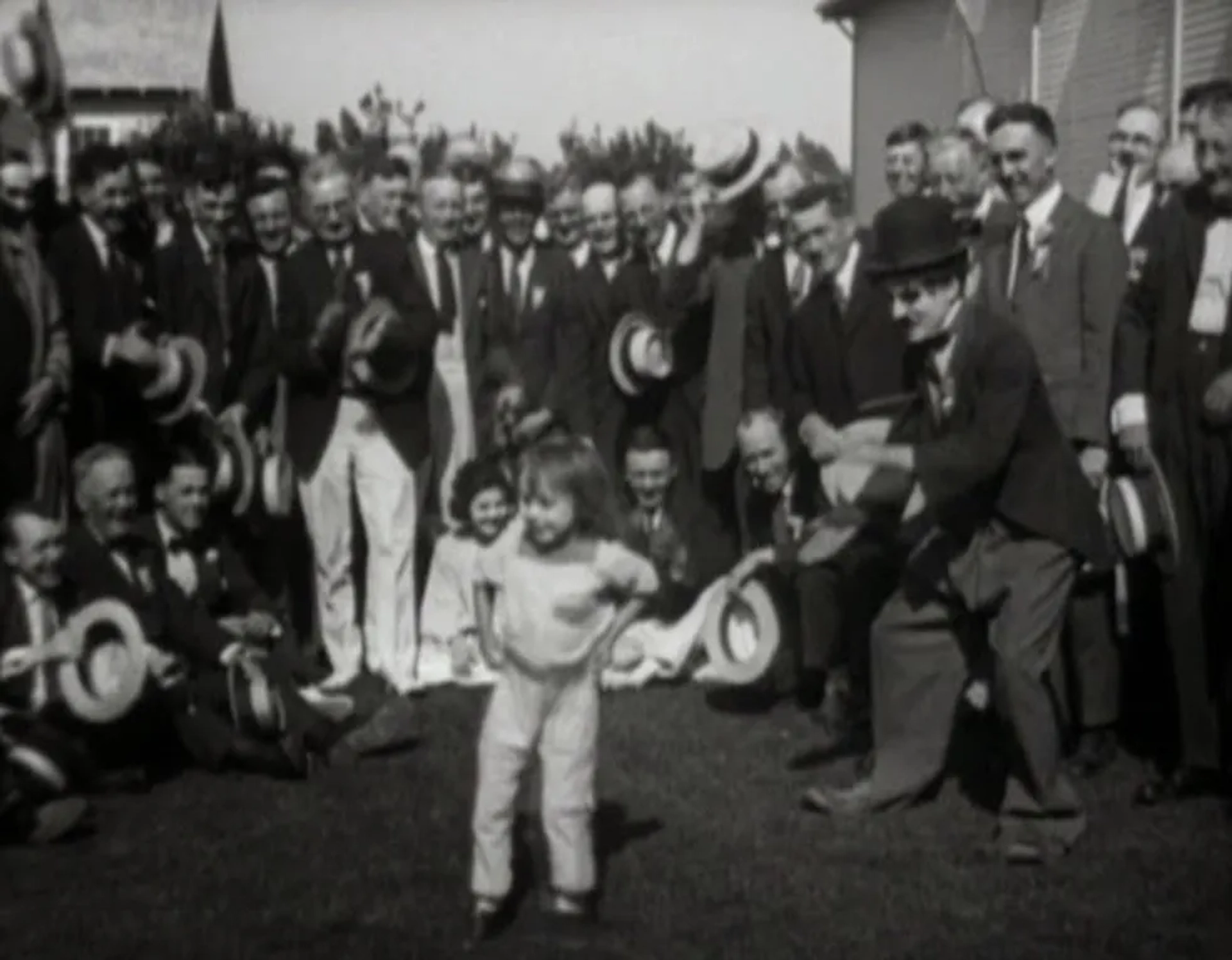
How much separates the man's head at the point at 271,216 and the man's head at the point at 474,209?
2.67 ft

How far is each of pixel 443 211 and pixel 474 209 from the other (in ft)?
0.95

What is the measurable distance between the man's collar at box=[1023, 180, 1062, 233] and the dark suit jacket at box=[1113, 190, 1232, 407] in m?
0.38

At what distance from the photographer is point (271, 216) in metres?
9.02

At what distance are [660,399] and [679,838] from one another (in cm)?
323

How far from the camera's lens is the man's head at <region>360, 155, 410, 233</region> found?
9.01 m

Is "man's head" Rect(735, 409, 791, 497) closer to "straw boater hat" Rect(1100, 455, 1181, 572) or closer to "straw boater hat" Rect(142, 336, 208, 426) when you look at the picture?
"straw boater hat" Rect(1100, 455, 1181, 572)

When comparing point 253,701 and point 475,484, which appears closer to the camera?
point 253,701

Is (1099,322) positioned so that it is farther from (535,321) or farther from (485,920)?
(485,920)

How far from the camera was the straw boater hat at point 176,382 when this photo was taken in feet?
27.3

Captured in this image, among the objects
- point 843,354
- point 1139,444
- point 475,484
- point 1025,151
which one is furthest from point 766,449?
point 1139,444

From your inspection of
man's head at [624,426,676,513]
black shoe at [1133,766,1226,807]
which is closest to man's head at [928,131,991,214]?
man's head at [624,426,676,513]

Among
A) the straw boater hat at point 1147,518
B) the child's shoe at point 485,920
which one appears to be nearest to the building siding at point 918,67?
the straw boater hat at point 1147,518

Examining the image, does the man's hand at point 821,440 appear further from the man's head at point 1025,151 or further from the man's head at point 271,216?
the man's head at point 271,216

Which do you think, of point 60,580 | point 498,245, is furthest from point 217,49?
point 60,580
